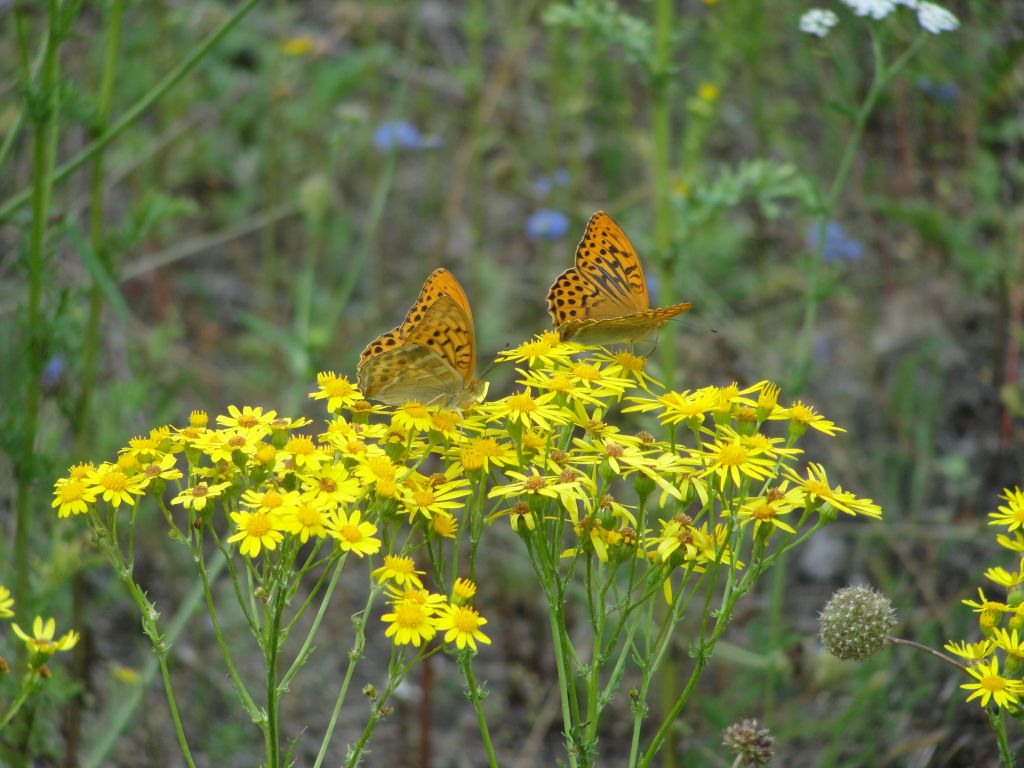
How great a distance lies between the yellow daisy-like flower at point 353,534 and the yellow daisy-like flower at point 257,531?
10 centimetres

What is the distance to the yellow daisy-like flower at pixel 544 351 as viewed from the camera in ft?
8.42

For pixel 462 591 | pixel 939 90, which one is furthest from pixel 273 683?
pixel 939 90

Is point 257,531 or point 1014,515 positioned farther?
point 1014,515

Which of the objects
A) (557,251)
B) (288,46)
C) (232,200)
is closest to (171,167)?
(232,200)

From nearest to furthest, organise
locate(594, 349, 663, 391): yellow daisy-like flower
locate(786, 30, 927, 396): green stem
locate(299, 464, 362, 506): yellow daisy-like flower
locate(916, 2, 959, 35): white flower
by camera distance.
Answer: locate(299, 464, 362, 506): yellow daisy-like flower < locate(594, 349, 663, 391): yellow daisy-like flower < locate(916, 2, 959, 35): white flower < locate(786, 30, 927, 396): green stem

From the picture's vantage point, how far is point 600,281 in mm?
3064

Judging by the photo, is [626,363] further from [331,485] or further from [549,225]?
[549,225]

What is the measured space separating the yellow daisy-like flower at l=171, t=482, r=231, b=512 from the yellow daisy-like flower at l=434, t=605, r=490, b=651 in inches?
19.6

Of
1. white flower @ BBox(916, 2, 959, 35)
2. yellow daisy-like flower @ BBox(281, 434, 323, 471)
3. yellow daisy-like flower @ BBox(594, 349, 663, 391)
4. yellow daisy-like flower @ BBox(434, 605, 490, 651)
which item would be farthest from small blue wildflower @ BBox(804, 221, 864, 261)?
yellow daisy-like flower @ BBox(434, 605, 490, 651)

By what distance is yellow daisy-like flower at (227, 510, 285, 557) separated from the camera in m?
2.02

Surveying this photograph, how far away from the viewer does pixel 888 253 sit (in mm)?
6121

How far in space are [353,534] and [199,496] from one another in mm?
325

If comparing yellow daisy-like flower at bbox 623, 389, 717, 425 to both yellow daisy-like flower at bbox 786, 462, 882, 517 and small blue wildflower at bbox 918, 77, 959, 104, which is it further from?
small blue wildflower at bbox 918, 77, 959, 104

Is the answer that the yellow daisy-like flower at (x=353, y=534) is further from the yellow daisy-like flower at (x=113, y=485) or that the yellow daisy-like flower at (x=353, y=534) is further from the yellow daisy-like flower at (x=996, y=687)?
the yellow daisy-like flower at (x=996, y=687)
